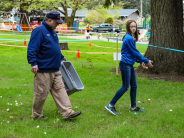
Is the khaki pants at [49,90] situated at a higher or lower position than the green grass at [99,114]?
higher

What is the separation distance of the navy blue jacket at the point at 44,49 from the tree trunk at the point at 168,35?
5462 mm

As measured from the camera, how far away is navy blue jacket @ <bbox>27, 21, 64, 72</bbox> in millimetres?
4660

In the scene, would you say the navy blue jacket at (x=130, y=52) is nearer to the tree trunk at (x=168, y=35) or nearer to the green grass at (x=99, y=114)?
the green grass at (x=99, y=114)

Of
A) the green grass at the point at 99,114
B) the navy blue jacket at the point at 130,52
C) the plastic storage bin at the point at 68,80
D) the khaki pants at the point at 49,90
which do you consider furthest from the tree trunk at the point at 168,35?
the khaki pants at the point at 49,90

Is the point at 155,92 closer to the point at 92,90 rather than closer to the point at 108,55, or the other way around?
the point at 92,90

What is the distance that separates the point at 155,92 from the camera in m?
7.56

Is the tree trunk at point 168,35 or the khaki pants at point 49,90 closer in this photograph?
the khaki pants at point 49,90

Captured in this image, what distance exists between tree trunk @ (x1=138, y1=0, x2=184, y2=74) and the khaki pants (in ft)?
17.4

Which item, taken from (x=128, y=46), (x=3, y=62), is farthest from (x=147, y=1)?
(x=128, y=46)

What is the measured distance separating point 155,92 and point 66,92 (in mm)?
3118

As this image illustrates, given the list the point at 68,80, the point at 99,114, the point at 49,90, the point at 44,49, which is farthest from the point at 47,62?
the point at 99,114

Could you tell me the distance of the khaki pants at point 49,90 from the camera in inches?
192

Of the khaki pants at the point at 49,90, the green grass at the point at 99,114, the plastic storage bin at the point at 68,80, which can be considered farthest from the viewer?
the plastic storage bin at the point at 68,80

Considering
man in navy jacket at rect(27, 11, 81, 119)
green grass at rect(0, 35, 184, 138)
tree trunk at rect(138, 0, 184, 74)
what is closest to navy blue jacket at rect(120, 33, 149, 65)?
green grass at rect(0, 35, 184, 138)
